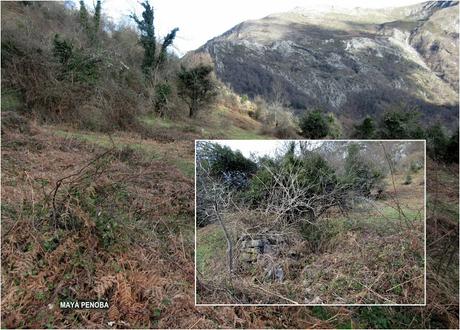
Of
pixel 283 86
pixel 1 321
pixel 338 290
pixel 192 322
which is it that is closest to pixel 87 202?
pixel 1 321

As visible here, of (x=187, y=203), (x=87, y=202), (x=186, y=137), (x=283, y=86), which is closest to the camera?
(x=87, y=202)

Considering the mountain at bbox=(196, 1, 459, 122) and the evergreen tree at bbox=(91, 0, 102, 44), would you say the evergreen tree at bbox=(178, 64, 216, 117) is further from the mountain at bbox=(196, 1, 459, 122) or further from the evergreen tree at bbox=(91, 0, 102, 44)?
the evergreen tree at bbox=(91, 0, 102, 44)

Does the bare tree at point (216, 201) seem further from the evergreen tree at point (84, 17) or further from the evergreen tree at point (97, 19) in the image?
the evergreen tree at point (84, 17)

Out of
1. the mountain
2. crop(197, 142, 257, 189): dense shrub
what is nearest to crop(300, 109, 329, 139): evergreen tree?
the mountain

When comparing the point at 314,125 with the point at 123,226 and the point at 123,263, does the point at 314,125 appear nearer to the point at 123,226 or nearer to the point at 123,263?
the point at 123,226

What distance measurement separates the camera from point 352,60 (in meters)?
4.70

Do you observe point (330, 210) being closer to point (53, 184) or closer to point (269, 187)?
point (269, 187)

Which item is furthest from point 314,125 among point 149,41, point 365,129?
point 149,41

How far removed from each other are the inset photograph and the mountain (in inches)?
62.5

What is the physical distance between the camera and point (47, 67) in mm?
5316

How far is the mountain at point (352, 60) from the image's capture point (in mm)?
4336

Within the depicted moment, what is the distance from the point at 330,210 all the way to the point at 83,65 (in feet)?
12.7

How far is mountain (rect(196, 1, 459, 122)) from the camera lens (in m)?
4.34

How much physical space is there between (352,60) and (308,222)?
2.36 meters
